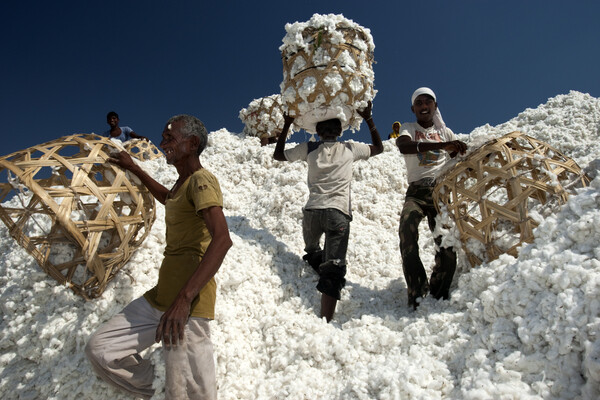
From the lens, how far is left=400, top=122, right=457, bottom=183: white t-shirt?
2797 mm

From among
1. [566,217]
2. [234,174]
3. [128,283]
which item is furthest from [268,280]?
[234,174]

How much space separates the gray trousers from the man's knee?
93 cm

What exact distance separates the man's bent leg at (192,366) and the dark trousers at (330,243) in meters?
0.96

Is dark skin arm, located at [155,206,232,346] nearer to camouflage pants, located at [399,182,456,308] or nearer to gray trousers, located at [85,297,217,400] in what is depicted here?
gray trousers, located at [85,297,217,400]

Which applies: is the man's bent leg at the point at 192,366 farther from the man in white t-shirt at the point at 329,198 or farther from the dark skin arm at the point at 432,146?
the dark skin arm at the point at 432,146

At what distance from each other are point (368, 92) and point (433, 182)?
844 millimetres

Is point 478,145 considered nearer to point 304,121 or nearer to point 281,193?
point 304,121

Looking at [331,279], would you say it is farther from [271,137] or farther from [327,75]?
[271,137]

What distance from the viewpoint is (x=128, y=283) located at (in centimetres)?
230

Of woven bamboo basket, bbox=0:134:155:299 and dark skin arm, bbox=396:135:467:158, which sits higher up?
dark skin arm, bbox=396:135:467:158

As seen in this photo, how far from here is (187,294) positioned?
5.28 feet

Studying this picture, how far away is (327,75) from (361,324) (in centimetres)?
171

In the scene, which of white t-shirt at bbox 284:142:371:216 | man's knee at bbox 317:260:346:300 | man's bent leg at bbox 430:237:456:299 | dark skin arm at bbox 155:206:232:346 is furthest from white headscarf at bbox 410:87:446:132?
dark skin arm at bbox 155:206:232:346

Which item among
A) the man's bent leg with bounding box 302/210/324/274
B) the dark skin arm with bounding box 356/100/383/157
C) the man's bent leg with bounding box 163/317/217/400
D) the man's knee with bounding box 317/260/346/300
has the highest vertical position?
the dark skin arm with bounding box 356/100/383/157
